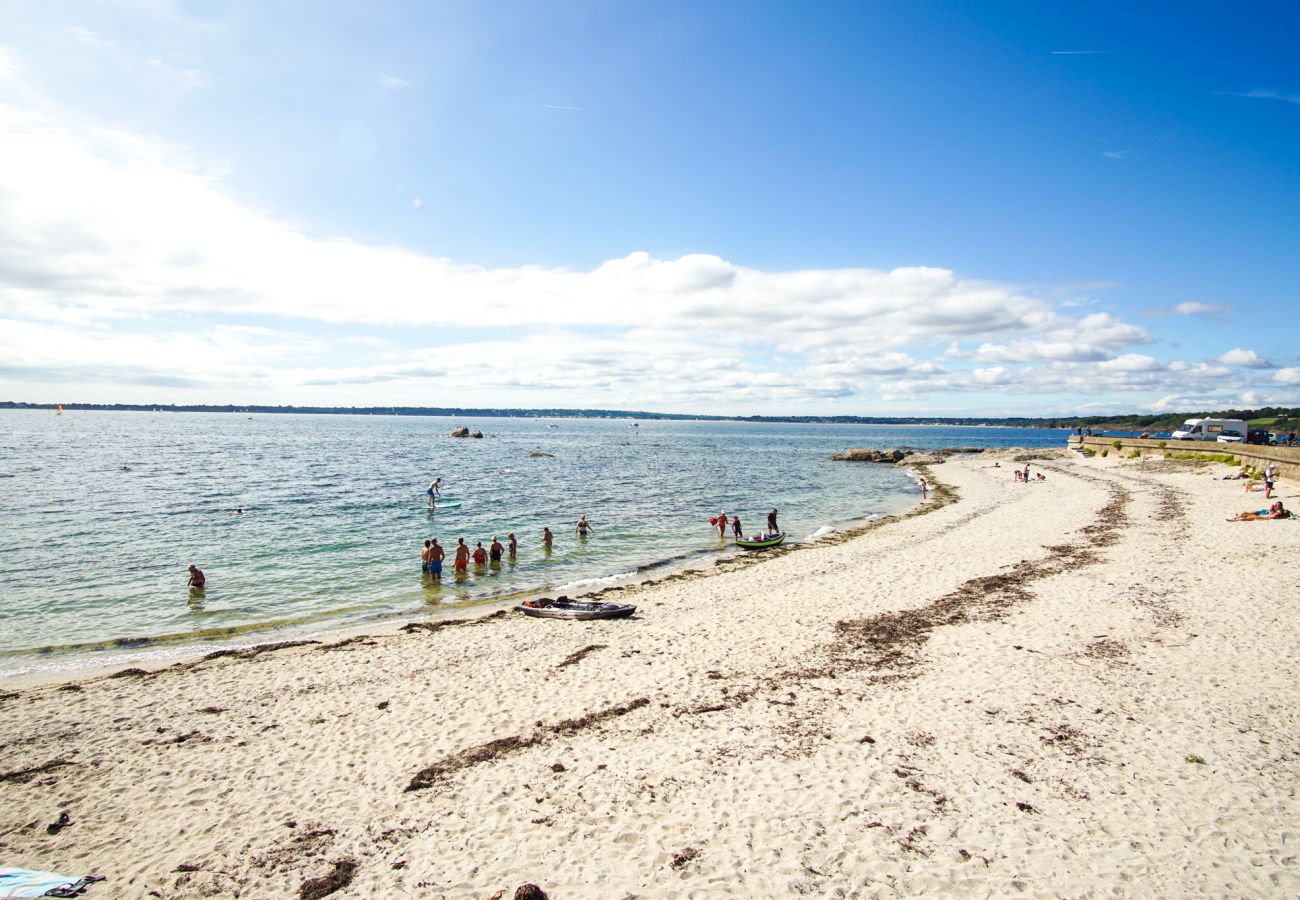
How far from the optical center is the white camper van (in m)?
60.7

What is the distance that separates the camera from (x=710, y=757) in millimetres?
9398

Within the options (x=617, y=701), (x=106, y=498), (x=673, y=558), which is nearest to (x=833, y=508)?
(x=673, y=558)

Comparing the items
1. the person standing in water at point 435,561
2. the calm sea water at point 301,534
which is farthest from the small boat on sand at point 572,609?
the person standing in water at point 435,561

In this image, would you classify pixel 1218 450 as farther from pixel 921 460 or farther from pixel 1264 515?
pixel 921 460

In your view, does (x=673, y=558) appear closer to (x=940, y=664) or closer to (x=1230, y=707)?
(x=940, y=664)

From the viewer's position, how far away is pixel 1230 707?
1049 cm

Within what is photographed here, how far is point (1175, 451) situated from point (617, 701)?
6500 cm

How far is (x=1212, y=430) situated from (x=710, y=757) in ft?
251

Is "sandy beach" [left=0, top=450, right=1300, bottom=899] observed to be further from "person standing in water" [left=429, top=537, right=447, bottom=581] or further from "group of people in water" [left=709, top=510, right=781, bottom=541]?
"group of people in water" [left=709, top=510, right=781, bottom=541]

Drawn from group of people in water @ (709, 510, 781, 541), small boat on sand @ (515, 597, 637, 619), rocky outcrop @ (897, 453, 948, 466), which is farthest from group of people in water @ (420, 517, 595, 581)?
rocky outcrop @ (897, 453, 948, 466)

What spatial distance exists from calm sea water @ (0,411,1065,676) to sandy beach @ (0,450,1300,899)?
14.5 ft

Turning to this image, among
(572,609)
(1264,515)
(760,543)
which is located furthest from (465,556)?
(1264,515)

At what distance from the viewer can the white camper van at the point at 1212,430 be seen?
60741 mm

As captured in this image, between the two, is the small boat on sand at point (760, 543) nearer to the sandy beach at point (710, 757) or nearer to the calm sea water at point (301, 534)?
the calm sea water at point (301, 534)
